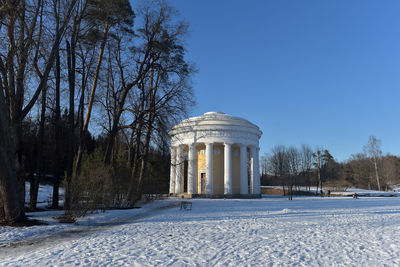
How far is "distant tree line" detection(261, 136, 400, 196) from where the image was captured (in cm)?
6181

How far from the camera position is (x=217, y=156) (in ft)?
123

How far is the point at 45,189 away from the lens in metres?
37.2

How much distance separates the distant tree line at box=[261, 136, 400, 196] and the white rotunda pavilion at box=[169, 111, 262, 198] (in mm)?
26182

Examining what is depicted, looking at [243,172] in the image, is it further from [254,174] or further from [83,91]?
[83,91]

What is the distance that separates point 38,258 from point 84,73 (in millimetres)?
13107

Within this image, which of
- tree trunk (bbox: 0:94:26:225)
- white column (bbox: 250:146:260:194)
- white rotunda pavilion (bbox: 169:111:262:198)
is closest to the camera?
tree trunk (bbox: 0:94:26:225)

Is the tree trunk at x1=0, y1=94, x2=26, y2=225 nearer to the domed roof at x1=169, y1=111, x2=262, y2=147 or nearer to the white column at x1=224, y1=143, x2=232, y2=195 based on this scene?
the domed roof at x1=169, y1=111, x2=262, y2=147

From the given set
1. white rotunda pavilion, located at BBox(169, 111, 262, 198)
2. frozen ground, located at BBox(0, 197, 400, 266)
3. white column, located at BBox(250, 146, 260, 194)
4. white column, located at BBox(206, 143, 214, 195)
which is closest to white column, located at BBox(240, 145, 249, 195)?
white rotunda pavilion, located at BBox(169, 111, 262, 198)

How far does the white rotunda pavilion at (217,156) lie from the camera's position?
3359 centimetres

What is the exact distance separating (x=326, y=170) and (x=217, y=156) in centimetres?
4929

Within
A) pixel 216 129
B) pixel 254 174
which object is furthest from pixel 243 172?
pixel 216 129

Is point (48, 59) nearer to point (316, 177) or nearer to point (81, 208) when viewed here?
point (81, 208)

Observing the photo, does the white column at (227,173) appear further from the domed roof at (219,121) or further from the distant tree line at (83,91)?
the distant tree line at (83,91)

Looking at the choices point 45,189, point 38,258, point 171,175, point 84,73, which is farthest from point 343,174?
point 38,258
